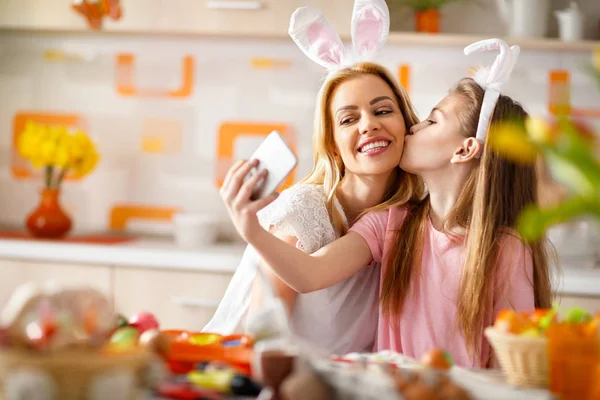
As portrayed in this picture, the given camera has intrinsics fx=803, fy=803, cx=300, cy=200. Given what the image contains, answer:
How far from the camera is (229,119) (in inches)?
143

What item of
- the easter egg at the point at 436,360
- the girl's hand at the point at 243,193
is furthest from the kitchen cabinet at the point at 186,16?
the easter egg at the point at 436,360

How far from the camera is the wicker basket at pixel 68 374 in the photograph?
0.98 meters

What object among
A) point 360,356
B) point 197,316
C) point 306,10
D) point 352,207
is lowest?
point 197,316

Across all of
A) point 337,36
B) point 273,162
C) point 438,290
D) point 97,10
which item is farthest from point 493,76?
point 97,10

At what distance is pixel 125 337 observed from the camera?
133 centimetres

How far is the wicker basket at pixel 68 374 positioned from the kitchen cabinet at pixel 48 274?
223cm

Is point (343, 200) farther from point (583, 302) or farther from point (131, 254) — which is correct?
point (131, 254)

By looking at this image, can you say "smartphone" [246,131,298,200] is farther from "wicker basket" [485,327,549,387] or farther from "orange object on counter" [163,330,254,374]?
"wicker basket" [485,327,549,387]

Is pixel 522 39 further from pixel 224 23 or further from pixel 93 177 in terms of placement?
pixel 93 177

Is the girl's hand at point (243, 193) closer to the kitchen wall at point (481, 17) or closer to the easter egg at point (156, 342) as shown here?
the easter egg at point (156, 342)

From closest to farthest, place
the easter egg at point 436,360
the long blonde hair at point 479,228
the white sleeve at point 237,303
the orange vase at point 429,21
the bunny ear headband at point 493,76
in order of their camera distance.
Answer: the easter egg at point 436,360 < the long blonde hair at point 479,228 < the bunny ear headband at point 493,76 < the white sleeve at point 237,303 < the orange vase at point 429,21

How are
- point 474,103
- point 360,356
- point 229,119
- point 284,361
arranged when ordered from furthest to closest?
point 229,119, point 474,103, point 360,356, point 284,361

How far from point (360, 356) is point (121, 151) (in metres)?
2.53

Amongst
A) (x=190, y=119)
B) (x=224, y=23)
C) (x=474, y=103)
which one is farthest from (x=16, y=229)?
(x=474, y=103)
